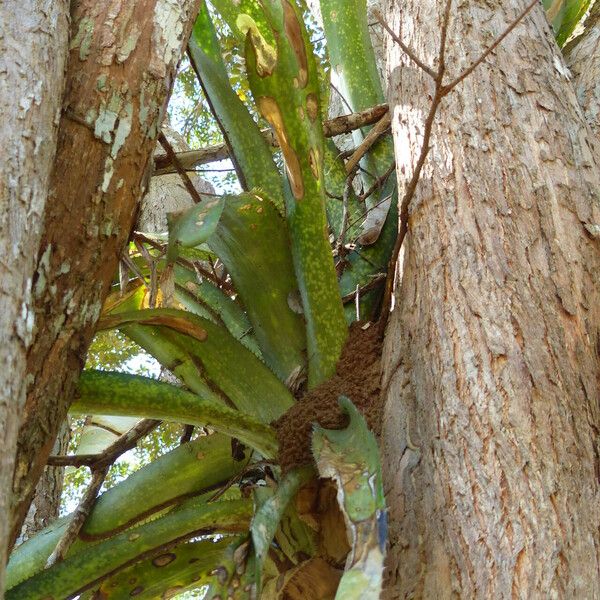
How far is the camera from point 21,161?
0.91m

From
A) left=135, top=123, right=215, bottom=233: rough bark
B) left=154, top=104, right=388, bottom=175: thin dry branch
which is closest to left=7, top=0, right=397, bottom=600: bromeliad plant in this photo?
left=154, top=104, right=388, bottom=175: thin dry branch

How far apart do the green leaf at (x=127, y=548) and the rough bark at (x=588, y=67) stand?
4.17 ft

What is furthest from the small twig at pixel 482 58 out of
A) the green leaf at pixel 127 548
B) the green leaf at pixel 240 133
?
the green leaf at pixel 127 548

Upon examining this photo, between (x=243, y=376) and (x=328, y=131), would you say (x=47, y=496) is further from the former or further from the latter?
(x=328, y=131)

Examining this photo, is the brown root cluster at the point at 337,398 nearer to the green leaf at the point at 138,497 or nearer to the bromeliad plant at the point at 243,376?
the bromeliad plant at the point at 243,376

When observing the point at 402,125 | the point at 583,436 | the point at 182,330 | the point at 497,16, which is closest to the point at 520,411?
the point at 583,436

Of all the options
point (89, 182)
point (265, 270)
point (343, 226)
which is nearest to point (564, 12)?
point (343, 226)

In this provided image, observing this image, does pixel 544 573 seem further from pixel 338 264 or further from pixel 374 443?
pixel 338 264

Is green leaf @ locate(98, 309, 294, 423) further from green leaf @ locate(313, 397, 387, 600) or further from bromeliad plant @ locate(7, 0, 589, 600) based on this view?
green leaf @ locate(313, 397, 387, 600)

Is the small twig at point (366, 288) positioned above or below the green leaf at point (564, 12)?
below

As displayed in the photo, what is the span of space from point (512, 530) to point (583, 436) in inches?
7.6

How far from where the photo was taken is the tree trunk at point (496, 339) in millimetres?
1095

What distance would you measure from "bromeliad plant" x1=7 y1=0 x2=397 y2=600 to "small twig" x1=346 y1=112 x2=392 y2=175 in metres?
0.19

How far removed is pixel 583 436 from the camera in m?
1.18
